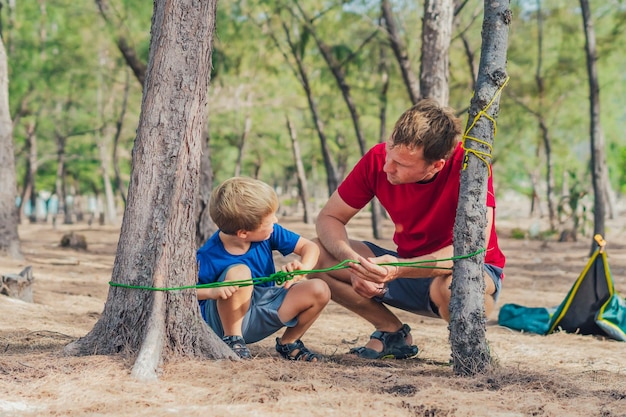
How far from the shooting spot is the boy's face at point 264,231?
12.1 ft

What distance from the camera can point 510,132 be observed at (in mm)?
31156

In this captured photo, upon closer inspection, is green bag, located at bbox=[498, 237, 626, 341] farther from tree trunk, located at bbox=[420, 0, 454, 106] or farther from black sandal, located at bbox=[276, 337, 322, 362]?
tree trunk, located at bbox=[420, 0, 454, 106]

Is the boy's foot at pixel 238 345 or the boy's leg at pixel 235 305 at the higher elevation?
the boy's leg at pixel 235 305

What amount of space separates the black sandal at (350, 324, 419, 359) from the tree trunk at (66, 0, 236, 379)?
959 mm

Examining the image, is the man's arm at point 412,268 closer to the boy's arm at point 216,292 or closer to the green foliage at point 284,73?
the boy's arm at point 216,292

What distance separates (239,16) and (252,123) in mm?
10993

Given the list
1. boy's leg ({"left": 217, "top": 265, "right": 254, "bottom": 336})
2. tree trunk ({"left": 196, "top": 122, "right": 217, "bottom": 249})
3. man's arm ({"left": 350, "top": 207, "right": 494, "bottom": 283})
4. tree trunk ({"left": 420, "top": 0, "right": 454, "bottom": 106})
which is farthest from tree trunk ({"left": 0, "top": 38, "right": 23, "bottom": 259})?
man's arm ({"left": 350, "top": 207, "right": 494, "bottom": 283})

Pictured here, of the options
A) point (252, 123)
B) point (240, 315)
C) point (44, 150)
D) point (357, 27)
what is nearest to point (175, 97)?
point (240, 315)

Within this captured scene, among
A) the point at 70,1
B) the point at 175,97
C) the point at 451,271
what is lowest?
the point at 451,271

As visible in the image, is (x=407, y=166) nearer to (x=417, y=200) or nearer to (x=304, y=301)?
(x=417, y=200)

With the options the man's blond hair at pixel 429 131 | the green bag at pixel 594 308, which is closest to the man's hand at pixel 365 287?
the man's blond hair at pixel 429 131

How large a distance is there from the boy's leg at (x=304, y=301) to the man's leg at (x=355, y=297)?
0.32 meters

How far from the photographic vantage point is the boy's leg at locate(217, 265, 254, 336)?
12.0 feet

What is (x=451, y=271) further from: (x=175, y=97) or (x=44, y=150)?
(x=44, y=150)
